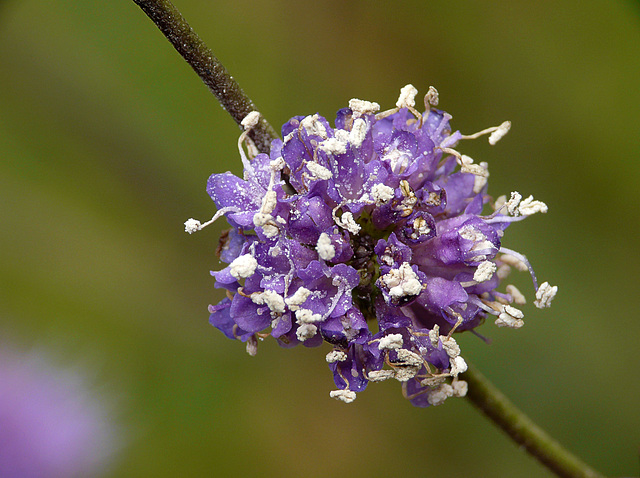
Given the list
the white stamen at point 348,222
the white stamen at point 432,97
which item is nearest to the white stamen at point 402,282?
the white stamen at point 348,222

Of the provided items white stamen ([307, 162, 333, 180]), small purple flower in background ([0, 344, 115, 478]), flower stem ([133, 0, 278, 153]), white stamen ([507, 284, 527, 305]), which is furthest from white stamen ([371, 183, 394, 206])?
small purple flower in background ([0, 344, 115, 478])

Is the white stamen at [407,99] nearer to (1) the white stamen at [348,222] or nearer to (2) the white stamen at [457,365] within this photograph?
(1) the white stamen at [348,222]

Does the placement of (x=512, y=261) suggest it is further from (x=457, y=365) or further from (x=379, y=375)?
(x=379, y=375)

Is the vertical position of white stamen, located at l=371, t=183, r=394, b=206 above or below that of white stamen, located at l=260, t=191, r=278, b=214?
below

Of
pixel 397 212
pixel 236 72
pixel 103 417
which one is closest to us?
pixel 397 212

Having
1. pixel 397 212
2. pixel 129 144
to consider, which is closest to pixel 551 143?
pixel 397 212

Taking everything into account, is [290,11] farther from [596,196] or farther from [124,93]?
[596,196]

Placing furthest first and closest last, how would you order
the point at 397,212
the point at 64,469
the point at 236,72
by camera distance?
the point at 236,72, the point at 64,469, the point at 397,212

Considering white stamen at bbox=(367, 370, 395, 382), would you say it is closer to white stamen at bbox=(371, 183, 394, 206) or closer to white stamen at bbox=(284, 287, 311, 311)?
white stamen at bbox=(284, 287, 311, 311)
